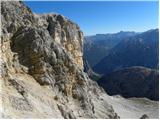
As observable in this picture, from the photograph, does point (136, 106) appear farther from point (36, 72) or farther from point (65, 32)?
point (36, 72)

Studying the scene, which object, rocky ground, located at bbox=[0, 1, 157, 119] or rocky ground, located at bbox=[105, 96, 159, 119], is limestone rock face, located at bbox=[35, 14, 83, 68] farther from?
rocky ground, located at bbox=[0, 1, 157, 119]

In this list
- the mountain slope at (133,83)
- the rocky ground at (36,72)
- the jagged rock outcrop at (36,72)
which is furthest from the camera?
the mountain slope at (133,83)

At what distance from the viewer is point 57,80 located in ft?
135

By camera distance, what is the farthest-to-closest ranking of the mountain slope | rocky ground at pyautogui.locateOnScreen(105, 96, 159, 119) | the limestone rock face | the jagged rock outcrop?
the mountain slope
rocky ground at pyautogui.locateOnScreen(105, 96, 159, 119)
the limestone rock face
the jagged rock outcrop

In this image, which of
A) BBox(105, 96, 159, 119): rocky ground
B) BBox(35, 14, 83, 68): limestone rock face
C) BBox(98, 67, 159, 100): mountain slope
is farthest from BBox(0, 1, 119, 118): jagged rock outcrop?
BBox(98, 67, 159, 100): mountain slope

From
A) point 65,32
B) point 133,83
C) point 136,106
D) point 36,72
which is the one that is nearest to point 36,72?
point 36,72

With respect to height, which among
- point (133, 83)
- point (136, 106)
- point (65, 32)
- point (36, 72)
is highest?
point (65, 32)

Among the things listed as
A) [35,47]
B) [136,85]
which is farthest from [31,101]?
[136,85]

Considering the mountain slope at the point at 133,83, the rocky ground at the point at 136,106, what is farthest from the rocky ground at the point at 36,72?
the mountain slope at the point at 133,83

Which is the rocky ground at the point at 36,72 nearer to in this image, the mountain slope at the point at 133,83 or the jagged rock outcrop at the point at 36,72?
the jagged rock outcrop at the point at 36,72

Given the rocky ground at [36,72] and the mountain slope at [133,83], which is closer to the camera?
the rocky ground at [36,72]

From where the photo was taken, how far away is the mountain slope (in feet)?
470

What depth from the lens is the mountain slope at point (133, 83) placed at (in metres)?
143

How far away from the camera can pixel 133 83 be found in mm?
151500
